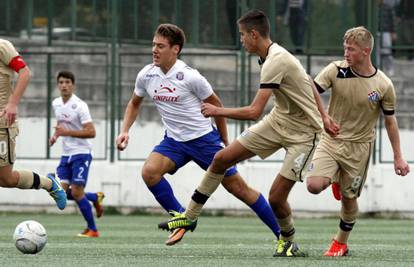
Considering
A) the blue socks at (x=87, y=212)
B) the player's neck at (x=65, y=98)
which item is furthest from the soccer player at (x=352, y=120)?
the player's neck at (x=65, y=98)

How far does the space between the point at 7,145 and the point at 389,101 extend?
3.68 metres

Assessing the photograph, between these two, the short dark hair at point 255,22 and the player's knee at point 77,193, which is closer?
the short dark hair at point 255,22

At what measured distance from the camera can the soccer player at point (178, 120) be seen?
11750 millimetres

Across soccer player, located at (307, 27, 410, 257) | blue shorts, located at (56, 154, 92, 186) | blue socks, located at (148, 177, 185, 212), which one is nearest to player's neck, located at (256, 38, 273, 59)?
soccer player, located at (307, 27, 410, 257)

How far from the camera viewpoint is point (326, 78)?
11.2 m

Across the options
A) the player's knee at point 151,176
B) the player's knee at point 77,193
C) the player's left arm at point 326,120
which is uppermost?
the player's left arm at point 326,120

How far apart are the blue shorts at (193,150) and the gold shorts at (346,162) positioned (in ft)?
3.23

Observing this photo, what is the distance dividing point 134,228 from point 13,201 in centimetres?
418

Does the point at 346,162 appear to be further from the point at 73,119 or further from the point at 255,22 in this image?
the point at 73,119

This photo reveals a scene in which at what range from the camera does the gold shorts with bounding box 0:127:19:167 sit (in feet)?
39.0

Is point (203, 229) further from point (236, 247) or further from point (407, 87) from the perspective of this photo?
point (407, 87)

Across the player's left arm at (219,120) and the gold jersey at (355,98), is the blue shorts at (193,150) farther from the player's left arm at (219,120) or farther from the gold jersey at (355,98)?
the gold jersey at (355,98)

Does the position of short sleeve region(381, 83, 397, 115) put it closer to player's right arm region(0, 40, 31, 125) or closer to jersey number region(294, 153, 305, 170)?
jersey number region(294, 153, 305, 170)

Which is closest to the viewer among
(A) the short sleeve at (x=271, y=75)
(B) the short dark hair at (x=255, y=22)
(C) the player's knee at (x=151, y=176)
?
(A) the short sleeve at (x=271, y=75)
